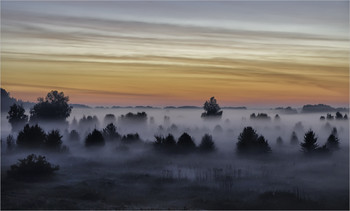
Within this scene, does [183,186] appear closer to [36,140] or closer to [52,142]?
[52,142]

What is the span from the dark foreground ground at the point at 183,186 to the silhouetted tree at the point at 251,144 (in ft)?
34.6

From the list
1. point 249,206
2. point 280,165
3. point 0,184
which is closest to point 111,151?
point 280,165

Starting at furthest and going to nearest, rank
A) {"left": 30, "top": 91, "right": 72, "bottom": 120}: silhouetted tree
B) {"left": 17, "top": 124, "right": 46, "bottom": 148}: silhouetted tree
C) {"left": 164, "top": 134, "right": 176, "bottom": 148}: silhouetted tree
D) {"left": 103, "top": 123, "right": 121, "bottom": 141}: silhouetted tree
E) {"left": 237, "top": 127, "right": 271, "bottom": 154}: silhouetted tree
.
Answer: {"left": 30, "top": 91, "right": 72, "bottom": 120}: silhouetted tree → {"left": 103, "top": 123, "right": 121, "bottom": 141}: silhouetted tree → {"left": 164, "top": 134, "right": 176, "bottom": 148}: silhouetted tree → {"left": 237, "top": 127, "right": 271, "bottom": 154}: silhouetted tree → {"left": 17, "top": 124, "right": 46, "bottom": 148}: silhouetted tree

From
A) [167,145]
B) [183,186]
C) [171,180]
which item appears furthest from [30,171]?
[167,145]

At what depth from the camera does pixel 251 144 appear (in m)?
95.3

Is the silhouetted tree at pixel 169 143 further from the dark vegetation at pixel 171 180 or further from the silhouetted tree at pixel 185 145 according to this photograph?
the silhouetted tree at pixel 185 145

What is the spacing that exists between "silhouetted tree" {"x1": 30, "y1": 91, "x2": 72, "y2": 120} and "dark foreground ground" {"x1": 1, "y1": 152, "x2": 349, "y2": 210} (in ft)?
241

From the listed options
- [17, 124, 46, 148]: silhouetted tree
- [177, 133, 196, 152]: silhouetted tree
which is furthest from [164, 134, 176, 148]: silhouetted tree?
[17, 124, 46, 148]: silhouetted tree

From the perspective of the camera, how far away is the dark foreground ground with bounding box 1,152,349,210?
46.8 metres

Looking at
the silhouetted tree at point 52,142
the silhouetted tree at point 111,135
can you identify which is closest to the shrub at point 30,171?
the silhouetted tree at point 52,142

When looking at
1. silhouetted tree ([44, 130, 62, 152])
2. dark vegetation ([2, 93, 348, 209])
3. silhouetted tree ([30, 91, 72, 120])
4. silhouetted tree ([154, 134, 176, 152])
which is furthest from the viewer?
silhouetted tree ([30, 91, 72, 120])

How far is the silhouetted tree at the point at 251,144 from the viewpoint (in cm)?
9290

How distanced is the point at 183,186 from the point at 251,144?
41204 mm

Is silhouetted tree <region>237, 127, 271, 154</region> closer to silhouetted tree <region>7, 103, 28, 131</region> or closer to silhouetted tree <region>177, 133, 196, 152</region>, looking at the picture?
silhouetted tree <region>177, 133, 196, 152</region>
